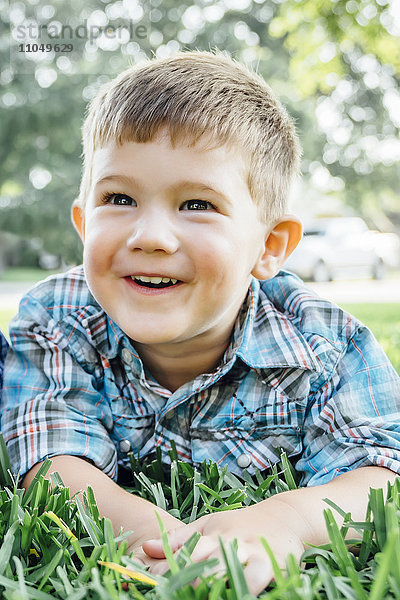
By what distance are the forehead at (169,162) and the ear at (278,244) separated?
9.9 inches

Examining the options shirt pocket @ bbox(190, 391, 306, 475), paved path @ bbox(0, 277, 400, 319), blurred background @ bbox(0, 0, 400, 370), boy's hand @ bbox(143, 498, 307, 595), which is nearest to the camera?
boy's hand @ bbox(143, 498, 307, 595)

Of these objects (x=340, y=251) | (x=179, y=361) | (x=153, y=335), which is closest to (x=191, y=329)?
(x=153, y=335)

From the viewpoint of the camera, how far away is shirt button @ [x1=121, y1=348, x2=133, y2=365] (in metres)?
1.73

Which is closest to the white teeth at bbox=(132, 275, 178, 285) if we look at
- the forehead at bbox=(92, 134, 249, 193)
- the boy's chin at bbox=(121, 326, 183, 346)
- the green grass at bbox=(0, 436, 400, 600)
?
the boy's chin at bbox=(121, 326, 183, 346)

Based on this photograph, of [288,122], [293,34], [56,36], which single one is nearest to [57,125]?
[56,36]

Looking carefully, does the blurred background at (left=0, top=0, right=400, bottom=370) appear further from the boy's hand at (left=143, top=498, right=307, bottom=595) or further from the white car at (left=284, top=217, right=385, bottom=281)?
the boy's hand at (left=143, top=498, right=307, bottom=595)

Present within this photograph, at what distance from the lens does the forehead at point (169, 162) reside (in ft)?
4.83

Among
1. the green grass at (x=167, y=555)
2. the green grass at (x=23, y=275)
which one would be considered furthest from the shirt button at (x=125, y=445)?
the green grass at (x=23, y=275)

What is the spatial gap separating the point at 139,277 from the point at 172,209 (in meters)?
0.17

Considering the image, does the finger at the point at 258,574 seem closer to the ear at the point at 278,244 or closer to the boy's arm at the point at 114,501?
the boy's arm at the point at 114,501

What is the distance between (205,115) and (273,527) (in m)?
0.89

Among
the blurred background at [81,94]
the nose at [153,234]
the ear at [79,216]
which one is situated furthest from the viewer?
the blurred background at [81,94]

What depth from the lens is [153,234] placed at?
1.44 metres

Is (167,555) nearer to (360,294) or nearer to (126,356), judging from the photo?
(126,356)
